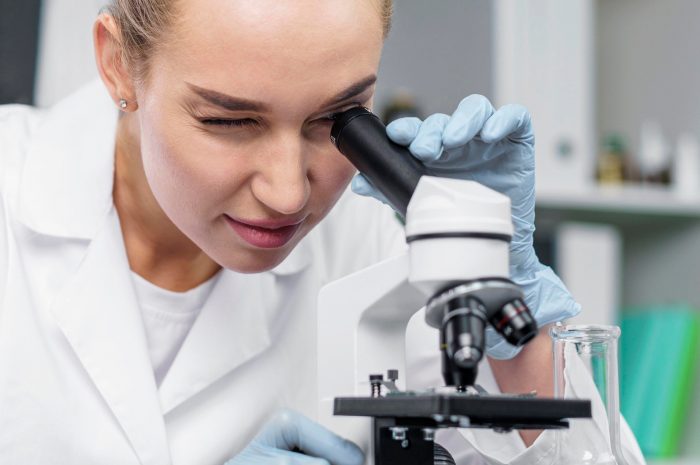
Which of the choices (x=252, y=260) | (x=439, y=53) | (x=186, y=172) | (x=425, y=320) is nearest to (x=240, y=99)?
(x=186, y=172)

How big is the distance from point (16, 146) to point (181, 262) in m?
0.34

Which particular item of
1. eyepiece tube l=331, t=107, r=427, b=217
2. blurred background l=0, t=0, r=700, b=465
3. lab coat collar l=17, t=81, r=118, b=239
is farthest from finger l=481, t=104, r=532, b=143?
blurred background l=0, t=0, r=700, b=465

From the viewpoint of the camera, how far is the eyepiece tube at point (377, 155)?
1030 millimetres

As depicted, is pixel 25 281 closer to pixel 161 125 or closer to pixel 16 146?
pixel 16 146

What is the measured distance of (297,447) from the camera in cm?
109

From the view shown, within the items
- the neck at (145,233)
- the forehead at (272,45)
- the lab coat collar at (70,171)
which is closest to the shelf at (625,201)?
the neck at (145,233)

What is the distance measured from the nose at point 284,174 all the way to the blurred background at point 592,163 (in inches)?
47.2

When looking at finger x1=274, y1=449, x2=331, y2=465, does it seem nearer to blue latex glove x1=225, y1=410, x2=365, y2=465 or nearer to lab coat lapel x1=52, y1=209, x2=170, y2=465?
blue latex glove x1=225, y1=410, x2=365, y2=465

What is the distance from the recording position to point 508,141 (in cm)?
124

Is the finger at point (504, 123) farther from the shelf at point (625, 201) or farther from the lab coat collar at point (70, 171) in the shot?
the shelf at point (625, 201)

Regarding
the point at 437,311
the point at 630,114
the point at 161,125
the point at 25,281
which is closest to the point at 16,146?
the point at 25,281

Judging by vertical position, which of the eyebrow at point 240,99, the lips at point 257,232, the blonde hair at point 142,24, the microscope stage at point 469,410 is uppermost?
the blonde hair at point 142,24

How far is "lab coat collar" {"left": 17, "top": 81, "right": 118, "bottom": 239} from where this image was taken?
1443 mm

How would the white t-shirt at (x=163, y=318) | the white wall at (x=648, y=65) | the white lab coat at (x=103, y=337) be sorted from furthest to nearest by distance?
the white wall at (x=648, y=65) → the white t-shirt at (x=163, y=318) → the white lab coat at (x=103, y=337)
